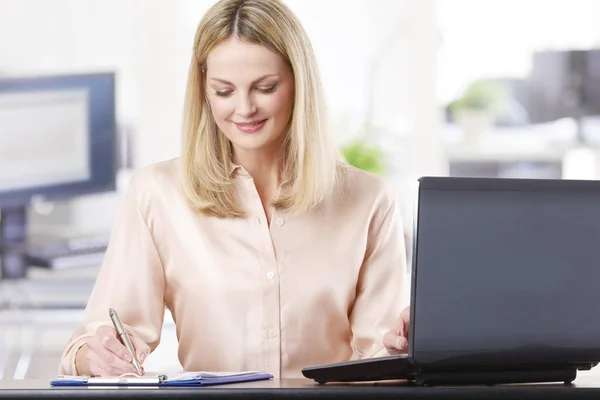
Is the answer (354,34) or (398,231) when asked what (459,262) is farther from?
(354,34)

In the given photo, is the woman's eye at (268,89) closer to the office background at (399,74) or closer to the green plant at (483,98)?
the office background at (399,74)

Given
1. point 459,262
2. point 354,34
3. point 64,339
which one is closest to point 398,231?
point 459,262

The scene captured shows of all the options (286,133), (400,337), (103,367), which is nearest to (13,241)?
(286,133)

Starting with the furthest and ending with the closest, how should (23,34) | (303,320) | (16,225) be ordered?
(23,34) → (16,225) → (303,320)

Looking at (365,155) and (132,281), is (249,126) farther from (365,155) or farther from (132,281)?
(365,155)

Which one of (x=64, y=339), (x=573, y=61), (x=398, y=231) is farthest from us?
(x=573, y=61)

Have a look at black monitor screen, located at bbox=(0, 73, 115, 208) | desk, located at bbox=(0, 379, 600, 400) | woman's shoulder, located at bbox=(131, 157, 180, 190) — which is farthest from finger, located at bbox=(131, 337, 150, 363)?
black monitor screen, located at bbox=(0, 73, 115, 208)

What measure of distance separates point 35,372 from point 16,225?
0.56 metres

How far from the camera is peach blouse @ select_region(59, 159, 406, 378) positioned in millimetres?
1924

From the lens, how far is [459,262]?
134cm

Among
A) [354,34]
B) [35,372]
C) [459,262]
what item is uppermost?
[354,34]

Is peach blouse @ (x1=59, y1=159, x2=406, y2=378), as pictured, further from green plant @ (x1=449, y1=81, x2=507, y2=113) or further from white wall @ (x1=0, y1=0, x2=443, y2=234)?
green plant @ (x1=449, y1=81, x2=507, y2=113)

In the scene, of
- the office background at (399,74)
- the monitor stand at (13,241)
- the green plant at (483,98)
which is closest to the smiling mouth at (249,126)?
the monitor stand at (13,241)

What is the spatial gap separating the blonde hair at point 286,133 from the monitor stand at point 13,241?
1.90m
